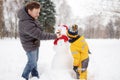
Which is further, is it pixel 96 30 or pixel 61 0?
pixel 96 30

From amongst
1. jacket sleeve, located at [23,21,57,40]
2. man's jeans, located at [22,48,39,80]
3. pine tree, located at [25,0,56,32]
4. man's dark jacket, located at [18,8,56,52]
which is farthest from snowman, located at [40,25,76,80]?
pine tree, located at [25,0,56,32]

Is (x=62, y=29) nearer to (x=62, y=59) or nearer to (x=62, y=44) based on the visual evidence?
(x=62, y=44)

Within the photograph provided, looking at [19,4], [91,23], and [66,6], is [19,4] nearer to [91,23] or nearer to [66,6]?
[66,6]

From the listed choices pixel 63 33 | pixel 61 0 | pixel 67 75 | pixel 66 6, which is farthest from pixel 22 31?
pixel 66 6

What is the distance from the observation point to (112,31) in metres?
65.4

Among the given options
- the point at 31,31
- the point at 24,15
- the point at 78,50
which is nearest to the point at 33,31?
the point at 31,31

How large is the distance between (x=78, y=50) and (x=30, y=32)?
1.03m

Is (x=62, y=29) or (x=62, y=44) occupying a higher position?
(x=62, y=29)

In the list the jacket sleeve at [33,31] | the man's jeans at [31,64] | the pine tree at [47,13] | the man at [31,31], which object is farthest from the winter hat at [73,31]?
the pine tree at [47,13]

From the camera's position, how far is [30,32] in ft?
14.6

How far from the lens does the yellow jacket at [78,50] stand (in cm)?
463

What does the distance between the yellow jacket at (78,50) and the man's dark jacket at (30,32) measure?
1.53ft

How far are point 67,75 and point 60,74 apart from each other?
151 millimetres

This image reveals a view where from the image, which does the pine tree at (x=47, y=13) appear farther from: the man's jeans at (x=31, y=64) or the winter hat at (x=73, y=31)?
the winter hat at (x=73, y=31)
